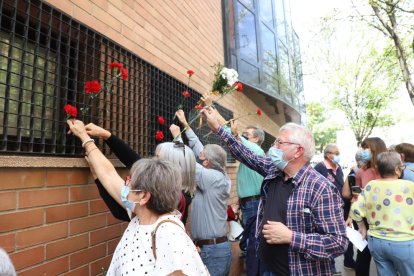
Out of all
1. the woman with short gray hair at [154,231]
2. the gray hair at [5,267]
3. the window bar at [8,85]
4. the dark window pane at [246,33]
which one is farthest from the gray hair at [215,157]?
the dark window pane at [246,33]

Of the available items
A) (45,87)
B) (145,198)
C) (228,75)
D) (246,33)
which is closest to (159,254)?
(145,198)

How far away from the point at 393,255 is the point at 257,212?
1710mm

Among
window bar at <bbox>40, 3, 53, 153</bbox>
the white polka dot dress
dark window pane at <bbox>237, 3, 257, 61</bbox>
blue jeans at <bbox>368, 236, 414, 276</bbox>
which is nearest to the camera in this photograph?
the white polka dot dress

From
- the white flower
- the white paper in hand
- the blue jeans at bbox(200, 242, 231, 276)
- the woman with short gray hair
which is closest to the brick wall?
the woman with short gray hair

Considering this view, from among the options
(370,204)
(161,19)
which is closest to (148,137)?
(161,19)

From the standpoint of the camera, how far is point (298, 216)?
2.23m

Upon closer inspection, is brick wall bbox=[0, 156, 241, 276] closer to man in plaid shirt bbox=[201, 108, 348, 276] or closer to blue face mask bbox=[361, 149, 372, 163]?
man in plaid shirt bbox=[201, 108, 348, 276]

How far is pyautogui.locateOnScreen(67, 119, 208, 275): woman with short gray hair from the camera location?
1.59m

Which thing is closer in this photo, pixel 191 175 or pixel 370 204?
pixel 191 175

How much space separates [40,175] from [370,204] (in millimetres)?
3327

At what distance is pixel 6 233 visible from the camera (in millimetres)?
1776

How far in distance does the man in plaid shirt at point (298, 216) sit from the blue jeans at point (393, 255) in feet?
5.18

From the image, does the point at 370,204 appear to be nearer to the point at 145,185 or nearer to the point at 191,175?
the point at 191,175

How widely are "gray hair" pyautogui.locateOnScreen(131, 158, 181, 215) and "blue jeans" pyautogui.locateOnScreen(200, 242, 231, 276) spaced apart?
1.42 meters
